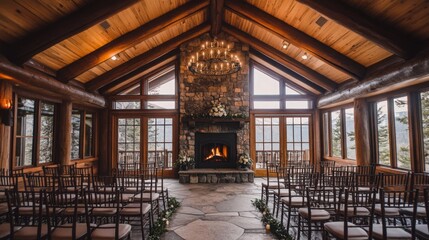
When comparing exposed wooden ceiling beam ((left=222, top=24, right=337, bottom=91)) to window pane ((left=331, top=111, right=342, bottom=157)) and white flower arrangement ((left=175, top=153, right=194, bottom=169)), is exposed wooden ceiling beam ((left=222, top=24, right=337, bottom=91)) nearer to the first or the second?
window pane ((left=331, top=111, right=342, bottom=157))

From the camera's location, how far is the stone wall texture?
27.8 ft

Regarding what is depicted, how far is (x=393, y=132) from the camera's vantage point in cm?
615

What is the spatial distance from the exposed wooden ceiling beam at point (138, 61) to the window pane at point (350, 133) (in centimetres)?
528

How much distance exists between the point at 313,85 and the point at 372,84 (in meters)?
2.89

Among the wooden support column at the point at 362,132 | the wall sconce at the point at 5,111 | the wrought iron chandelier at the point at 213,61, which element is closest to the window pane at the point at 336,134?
the wooden support column at the point at 362,132

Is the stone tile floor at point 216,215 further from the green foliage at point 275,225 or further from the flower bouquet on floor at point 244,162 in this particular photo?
the flower bouquet on floor at point 244,162

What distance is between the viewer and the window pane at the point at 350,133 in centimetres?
780

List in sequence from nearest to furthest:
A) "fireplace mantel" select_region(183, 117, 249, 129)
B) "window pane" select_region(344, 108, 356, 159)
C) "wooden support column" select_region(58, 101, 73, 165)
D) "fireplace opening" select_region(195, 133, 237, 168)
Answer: "wooden support column" select_region(58, 101, 73, 165) → "window pane" select_region(344, 108, 356, 159) → "fireplace mantel" select_region(183, 117, 249, 129) → "fireplace opening" select_region(195, 133, 237, 168)

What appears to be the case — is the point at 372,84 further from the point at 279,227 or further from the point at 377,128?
the point at 279,227

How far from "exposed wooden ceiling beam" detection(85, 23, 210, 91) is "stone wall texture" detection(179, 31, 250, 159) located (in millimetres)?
661

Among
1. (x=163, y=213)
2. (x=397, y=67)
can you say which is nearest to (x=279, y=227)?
(x=163, y=213)

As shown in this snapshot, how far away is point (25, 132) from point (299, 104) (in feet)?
26.9

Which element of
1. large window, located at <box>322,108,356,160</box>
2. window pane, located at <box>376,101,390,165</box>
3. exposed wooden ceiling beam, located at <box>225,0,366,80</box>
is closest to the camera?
exposed wooden ceiling beam, located at <box>225,0,366,80</box>

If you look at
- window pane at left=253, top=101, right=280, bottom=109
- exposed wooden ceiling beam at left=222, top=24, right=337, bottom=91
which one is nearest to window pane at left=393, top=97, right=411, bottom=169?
exposed wooden ceiling beam at left=222, top=24, right=337, bottom=91
